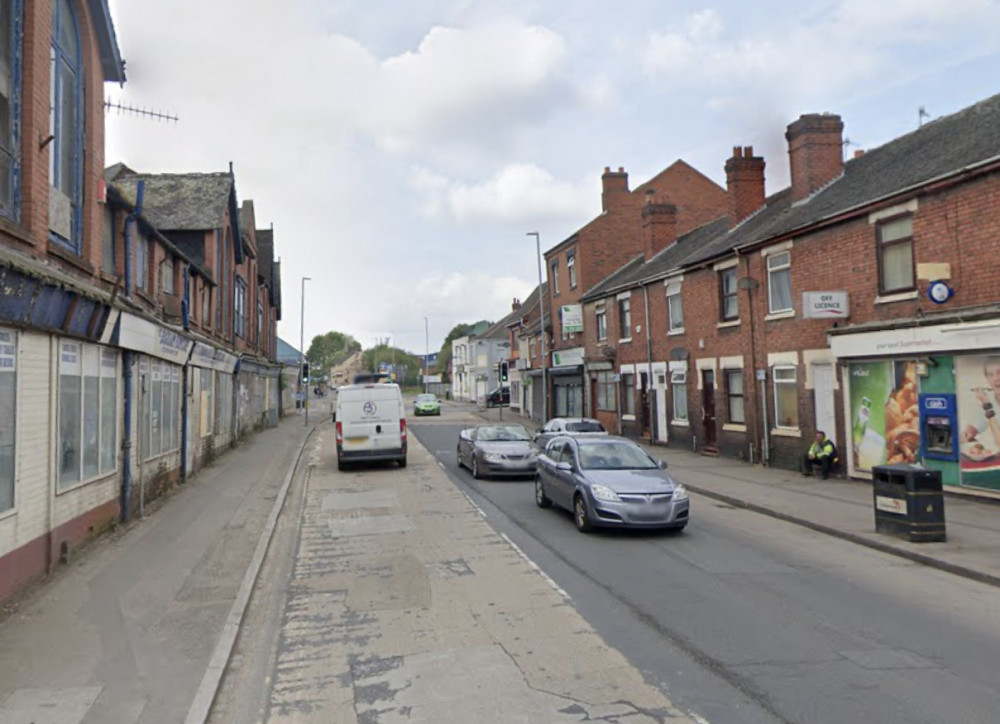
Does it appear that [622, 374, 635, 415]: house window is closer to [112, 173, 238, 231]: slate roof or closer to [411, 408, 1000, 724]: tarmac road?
[112, 173, 238, 231]: slate roof

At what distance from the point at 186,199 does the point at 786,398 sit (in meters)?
19.5

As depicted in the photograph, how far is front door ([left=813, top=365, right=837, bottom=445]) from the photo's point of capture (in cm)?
1666

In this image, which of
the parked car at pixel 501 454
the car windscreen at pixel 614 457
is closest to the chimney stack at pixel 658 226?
the parked car at pixel 501 454

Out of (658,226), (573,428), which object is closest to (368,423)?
(573,428)

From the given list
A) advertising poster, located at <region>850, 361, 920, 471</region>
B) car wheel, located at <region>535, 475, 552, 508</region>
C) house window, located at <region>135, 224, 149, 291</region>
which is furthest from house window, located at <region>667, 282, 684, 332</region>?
house window, located at <region>135, 224, 149, 291</region>

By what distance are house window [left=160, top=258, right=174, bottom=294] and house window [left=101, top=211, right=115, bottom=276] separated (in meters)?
3.70

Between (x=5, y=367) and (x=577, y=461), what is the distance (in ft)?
26.2

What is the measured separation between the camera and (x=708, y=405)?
22.6 meters

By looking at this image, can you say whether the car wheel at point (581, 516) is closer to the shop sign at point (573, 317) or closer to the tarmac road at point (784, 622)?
the tarmac road at point (784, 622)

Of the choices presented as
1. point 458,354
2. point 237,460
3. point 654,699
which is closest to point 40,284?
point 654,699

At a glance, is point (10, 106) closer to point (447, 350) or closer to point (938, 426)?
point (938, 426)

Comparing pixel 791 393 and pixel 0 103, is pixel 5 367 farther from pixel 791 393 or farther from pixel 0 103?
pixel 791 393

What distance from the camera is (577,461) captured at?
1196 centimetres

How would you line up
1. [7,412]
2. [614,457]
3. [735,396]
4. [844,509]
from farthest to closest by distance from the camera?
1. [735,396]
2. [844,509]
3. [614,457]
4. [7,412]
